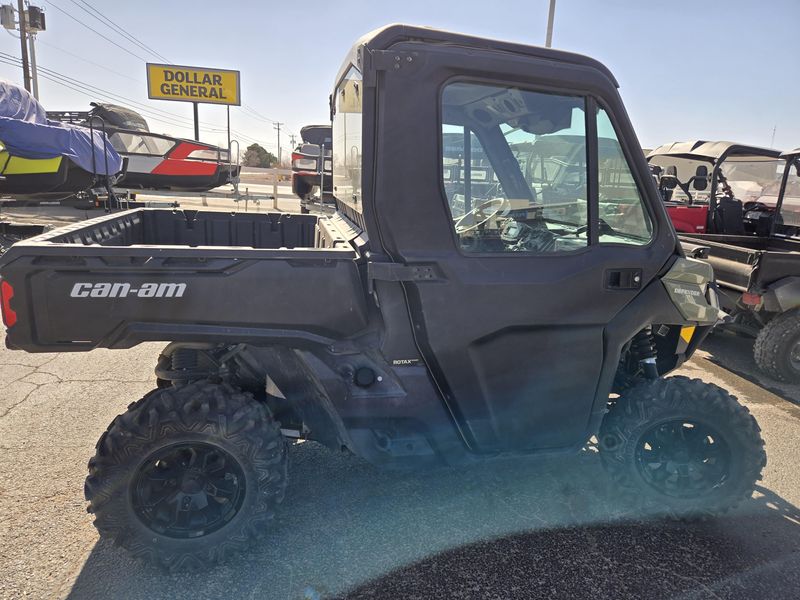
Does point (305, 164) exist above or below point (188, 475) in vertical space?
above

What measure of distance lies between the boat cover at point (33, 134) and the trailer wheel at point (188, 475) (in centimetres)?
741

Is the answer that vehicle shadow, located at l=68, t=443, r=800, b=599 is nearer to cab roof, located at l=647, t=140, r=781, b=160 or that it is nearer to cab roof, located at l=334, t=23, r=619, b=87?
cab roof, located at l=334, t=23, r=619, b=87

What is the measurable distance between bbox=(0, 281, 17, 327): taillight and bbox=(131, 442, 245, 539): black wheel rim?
82cm

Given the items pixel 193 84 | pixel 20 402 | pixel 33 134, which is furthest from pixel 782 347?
pixel 193 84

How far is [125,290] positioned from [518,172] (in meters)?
1.87

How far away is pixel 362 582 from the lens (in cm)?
236

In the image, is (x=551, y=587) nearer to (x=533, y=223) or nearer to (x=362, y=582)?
(x=362, y=582)

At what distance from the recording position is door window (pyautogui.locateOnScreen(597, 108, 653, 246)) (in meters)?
2.50

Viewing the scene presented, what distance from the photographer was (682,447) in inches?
115

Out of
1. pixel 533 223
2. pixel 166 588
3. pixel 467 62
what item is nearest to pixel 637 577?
pixel 533 223

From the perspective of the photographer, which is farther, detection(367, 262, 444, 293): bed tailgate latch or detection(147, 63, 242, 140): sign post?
Answer: detection(147, 63, 242, 140): sign post

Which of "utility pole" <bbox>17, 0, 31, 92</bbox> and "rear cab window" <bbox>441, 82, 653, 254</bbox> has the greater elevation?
"utility pole" <bbox>17, 0, 31, 92</bbox>

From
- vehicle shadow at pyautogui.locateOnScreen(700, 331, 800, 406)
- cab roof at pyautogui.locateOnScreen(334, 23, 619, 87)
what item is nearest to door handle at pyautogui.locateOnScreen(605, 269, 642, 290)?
cab roof at pyautogui.locateOnScreen(334, 23, 619, 87)

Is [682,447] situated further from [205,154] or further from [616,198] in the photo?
[205,154]
